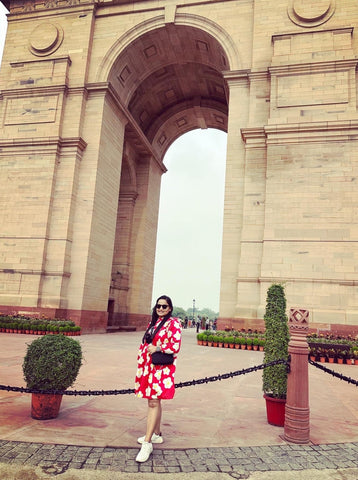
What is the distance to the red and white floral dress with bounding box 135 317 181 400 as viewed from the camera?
374cm

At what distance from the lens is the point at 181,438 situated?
4109 mm

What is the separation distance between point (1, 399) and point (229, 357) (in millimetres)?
7032

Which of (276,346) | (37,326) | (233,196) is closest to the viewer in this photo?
(276,346)

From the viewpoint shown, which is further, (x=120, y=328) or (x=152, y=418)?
(x=120, y=328)

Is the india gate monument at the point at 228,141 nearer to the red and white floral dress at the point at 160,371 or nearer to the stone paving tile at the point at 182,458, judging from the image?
the stone paving tile at the point at 182,458

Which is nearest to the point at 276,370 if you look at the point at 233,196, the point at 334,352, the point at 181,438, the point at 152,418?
the point at 181,438

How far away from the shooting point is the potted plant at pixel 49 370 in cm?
427

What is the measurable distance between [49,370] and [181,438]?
1.66 m

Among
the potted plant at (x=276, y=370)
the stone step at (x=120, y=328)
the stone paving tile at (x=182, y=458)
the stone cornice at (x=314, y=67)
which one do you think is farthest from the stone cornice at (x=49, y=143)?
the stone paving tile at (x=182, y=458)

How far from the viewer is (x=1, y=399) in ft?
17.2

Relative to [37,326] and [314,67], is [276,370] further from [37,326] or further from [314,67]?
[314,67]

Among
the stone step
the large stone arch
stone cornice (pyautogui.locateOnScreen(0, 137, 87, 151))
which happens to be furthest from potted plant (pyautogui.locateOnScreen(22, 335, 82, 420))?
the large stone arch

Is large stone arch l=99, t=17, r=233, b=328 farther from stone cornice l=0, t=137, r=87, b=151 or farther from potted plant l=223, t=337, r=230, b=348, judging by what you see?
potted plant l=223, t=337, r=230, b=348

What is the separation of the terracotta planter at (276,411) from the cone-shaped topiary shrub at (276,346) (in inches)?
2.3
